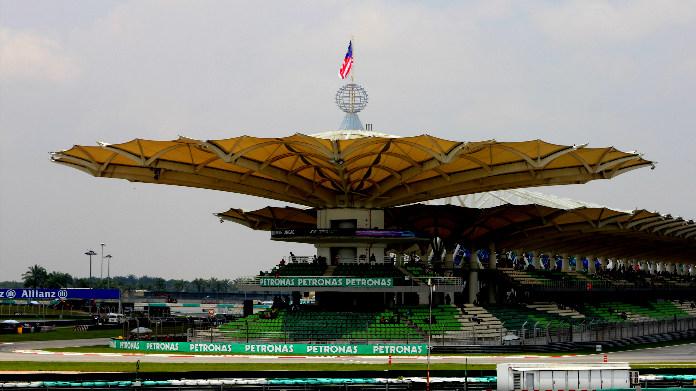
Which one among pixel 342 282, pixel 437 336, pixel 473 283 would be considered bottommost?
pixel 437 336

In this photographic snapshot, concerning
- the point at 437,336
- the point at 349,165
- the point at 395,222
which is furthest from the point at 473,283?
the point at 349,165

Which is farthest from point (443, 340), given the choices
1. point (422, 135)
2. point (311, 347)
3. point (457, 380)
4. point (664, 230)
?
point (664, 230)

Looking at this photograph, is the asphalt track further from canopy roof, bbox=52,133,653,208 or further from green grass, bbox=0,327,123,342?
canopy roof, bbox=52,133,653,208

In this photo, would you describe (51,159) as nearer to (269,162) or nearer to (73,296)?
(269,162)

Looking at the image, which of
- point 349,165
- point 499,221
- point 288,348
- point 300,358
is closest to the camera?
point 300,358

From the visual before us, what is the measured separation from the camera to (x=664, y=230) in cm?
12444

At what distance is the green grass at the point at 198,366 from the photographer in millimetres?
56875

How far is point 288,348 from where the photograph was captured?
2835 inches

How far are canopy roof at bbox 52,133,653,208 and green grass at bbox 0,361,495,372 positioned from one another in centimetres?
1830

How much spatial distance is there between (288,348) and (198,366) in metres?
13.6

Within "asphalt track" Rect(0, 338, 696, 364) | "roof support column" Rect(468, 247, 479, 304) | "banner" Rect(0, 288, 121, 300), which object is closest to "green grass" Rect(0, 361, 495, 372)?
"asphalt track" Rect(0, 338, 696, 364)

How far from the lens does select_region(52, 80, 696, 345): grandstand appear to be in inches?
2977

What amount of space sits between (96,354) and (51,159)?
729 inches

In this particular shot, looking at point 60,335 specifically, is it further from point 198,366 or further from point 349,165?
point 198,366
